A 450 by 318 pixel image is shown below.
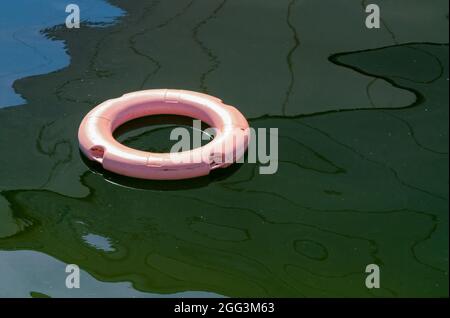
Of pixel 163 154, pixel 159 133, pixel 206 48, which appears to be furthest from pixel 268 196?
pixel 206 48

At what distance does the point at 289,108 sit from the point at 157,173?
3.56 feet

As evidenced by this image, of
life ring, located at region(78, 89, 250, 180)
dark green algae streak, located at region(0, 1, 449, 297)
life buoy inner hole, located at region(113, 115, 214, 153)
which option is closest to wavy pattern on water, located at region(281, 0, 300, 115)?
dark green algae streak, located at region(0, 1, 449, 297)

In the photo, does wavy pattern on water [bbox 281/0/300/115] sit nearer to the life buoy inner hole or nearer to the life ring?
the life ring

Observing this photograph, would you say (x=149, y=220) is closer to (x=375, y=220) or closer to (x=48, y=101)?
(x=375, y=220)

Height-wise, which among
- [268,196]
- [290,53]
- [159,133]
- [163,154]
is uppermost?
[290,53]

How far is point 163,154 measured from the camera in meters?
3.66

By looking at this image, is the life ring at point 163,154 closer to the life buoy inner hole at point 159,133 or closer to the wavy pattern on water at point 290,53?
the life buoy inner hole at point 159,133

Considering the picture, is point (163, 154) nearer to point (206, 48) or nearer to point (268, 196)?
point (268, 196)

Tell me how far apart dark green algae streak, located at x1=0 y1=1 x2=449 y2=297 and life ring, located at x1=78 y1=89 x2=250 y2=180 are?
97mm

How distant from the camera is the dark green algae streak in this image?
3.19 metres

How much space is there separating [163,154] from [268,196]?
585 mm

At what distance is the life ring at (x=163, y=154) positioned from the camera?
363 centimetres
